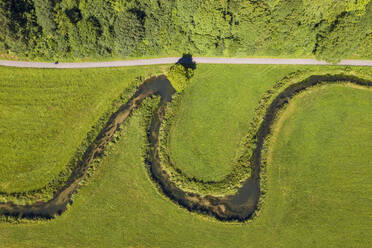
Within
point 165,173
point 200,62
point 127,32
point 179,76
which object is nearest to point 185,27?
point 200,62

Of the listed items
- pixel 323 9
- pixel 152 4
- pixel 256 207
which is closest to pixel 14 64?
pixel 152 4

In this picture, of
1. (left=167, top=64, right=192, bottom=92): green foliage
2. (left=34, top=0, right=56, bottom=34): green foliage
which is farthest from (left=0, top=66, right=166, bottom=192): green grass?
(left=34, top=0, right=56, bottom=34): green foliage

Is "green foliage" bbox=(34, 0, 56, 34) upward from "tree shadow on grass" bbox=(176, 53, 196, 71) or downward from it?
downward

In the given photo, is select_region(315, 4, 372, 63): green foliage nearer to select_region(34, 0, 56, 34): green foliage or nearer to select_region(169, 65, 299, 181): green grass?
select_region(169, 65, 299, 181): green grass

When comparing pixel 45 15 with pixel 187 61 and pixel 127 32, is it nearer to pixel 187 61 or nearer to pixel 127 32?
pixel 127 32

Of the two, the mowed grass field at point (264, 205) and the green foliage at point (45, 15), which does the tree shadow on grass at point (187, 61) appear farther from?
the green foliage at point (45, 15)

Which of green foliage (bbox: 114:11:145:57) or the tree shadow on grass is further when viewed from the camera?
the tree shadow on grass

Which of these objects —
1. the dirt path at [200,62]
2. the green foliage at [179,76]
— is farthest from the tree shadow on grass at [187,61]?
the green foliage at [179,76]
